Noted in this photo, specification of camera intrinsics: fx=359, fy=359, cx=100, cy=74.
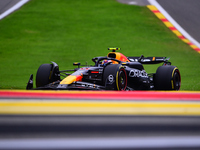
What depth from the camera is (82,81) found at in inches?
290

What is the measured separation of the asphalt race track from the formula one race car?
3.46 m

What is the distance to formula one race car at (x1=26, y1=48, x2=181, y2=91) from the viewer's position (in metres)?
6.81

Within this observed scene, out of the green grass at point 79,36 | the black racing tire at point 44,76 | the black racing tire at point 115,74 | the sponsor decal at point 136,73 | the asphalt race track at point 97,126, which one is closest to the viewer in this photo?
the asphalt race track at point 97,126

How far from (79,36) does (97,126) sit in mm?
→ 14838

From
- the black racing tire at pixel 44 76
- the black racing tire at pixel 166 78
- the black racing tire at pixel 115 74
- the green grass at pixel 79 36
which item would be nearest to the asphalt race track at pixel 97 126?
the black racing tire at pixel 115 74

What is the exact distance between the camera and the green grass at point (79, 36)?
14508 millimetres

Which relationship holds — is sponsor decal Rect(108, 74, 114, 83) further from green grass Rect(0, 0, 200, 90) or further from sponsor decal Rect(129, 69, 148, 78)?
green grass Rect(0, 0, 200, 90)

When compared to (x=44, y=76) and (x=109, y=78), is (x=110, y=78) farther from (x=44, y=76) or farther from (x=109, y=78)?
(x=44, y=76)

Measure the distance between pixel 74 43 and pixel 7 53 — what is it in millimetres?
3126

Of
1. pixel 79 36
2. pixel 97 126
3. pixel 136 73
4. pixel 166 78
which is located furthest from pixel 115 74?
pixel 79 36

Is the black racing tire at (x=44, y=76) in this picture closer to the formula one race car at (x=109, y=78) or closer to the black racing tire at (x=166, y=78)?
the formula one race car at (x=109, y=78)

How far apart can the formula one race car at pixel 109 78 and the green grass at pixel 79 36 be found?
A: 3.86 meters

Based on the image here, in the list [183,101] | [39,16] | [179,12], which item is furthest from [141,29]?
[183,101]

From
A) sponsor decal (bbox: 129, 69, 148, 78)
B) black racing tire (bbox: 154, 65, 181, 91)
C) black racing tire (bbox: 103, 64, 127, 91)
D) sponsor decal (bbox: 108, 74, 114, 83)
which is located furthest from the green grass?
sponsor decal (bbox: 108, 74, 114, 83)
